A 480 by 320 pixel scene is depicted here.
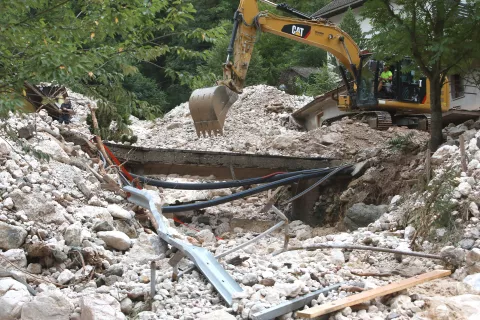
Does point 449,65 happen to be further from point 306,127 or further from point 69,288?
point 306,127

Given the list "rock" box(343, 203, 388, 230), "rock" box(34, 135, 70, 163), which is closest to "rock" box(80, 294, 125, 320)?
"rock" box(34, 135, 70, 163)

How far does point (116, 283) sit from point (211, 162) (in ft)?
22.2

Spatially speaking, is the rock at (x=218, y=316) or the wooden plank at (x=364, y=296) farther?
the wooden plank at (x=364, y=296)

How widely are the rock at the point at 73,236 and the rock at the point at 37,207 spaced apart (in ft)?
1.06

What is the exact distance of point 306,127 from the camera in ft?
75.5

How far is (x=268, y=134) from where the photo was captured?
66.2ft

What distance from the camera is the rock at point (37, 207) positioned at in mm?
7246

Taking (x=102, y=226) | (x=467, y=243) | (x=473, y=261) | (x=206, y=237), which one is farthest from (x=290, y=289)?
(x=206, y=237)

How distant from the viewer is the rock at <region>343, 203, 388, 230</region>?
9.68 meters

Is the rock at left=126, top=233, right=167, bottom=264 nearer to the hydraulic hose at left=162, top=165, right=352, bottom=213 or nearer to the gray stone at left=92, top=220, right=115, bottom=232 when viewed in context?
the gray stone at left=92, top=220, right=115, bottom=232

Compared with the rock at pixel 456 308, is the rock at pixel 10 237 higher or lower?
higher

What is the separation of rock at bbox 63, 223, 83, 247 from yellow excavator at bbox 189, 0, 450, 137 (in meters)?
4.50

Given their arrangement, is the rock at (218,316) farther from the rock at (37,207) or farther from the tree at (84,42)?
the rock at (37,207)

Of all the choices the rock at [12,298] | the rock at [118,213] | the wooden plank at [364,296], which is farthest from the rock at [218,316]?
the rock at [118,213]
